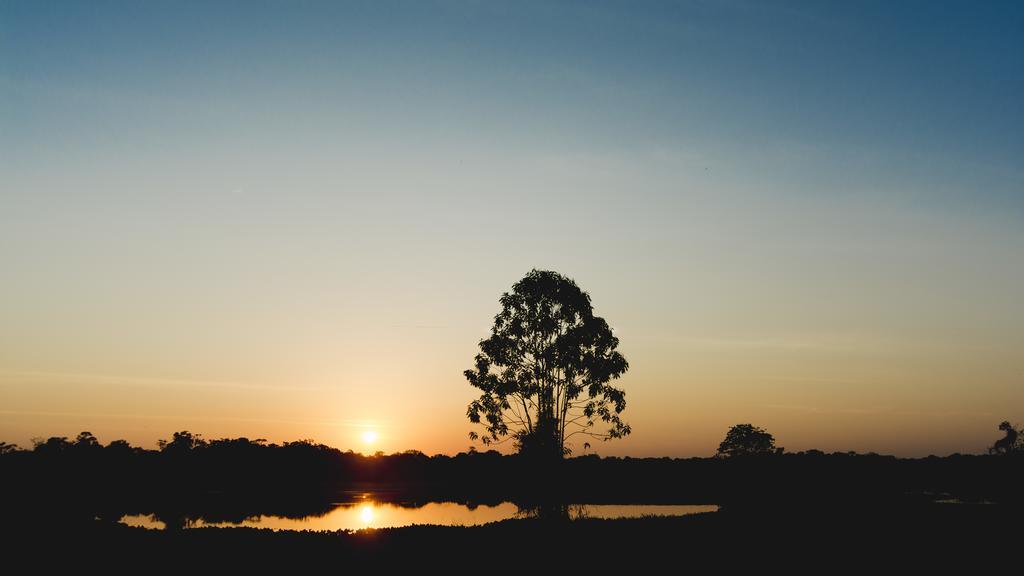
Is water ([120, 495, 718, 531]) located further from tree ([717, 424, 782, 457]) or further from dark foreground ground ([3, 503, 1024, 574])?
tree ([717, 424, 782, 457])

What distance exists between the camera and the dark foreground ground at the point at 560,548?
20281mm

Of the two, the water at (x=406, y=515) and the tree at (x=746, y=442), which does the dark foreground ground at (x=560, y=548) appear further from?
the tree at (x=746, y=442)

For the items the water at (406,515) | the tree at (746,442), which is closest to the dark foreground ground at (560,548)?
the water at (406,515)

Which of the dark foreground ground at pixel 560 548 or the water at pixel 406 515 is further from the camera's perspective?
the water at pixel 406 515

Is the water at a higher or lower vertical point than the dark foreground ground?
lower

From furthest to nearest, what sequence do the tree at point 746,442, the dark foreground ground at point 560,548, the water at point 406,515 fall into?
1. the tree at point 746,442
2. the water at point 406,515
3. the dark foreground ground at point 560,548

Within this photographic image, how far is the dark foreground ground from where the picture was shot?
2028 cm

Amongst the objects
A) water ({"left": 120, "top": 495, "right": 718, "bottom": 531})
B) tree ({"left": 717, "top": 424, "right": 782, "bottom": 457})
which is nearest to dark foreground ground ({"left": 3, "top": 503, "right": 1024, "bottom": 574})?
water ({"left": 120, "top": 495, "right": 718, "bottom": 531})

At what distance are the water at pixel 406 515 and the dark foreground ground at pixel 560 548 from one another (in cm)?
1255

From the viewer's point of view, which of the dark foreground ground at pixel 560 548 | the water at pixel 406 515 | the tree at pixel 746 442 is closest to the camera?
the dark foreground ground at pixel 560 548

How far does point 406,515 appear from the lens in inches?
2046

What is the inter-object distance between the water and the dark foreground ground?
12.5 m

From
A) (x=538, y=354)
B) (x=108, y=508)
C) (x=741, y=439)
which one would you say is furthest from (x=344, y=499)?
(x=741, y=439)

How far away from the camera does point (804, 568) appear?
20172 millimetres
